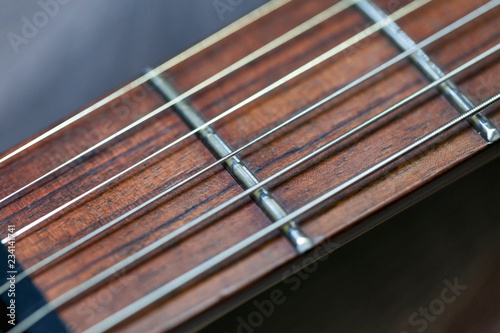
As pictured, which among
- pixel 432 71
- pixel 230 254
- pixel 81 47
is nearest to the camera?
pixel 230 254

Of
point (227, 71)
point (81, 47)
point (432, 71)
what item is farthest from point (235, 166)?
point (81, 47)

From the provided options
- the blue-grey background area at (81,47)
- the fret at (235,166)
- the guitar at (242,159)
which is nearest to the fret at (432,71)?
the guitar at (242,159)

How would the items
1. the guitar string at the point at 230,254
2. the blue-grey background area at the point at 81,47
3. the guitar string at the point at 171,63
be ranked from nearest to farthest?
the guitar string at the point at 230,254 → the guitar string at the point at 171,63 → the blue-grey background area at the point at 81,47

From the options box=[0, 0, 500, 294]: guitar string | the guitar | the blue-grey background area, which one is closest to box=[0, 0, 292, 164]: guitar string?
the guitar

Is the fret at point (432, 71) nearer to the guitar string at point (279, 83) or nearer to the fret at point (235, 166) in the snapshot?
the guitar string at point (279, 83)

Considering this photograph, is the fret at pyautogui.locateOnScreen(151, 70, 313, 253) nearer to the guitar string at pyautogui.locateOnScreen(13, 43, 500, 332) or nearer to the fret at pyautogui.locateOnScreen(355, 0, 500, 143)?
the guitar string at pyautogui.locateOnScreen(13, 43, 500, 332)

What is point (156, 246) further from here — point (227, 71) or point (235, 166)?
point (227, 71)
